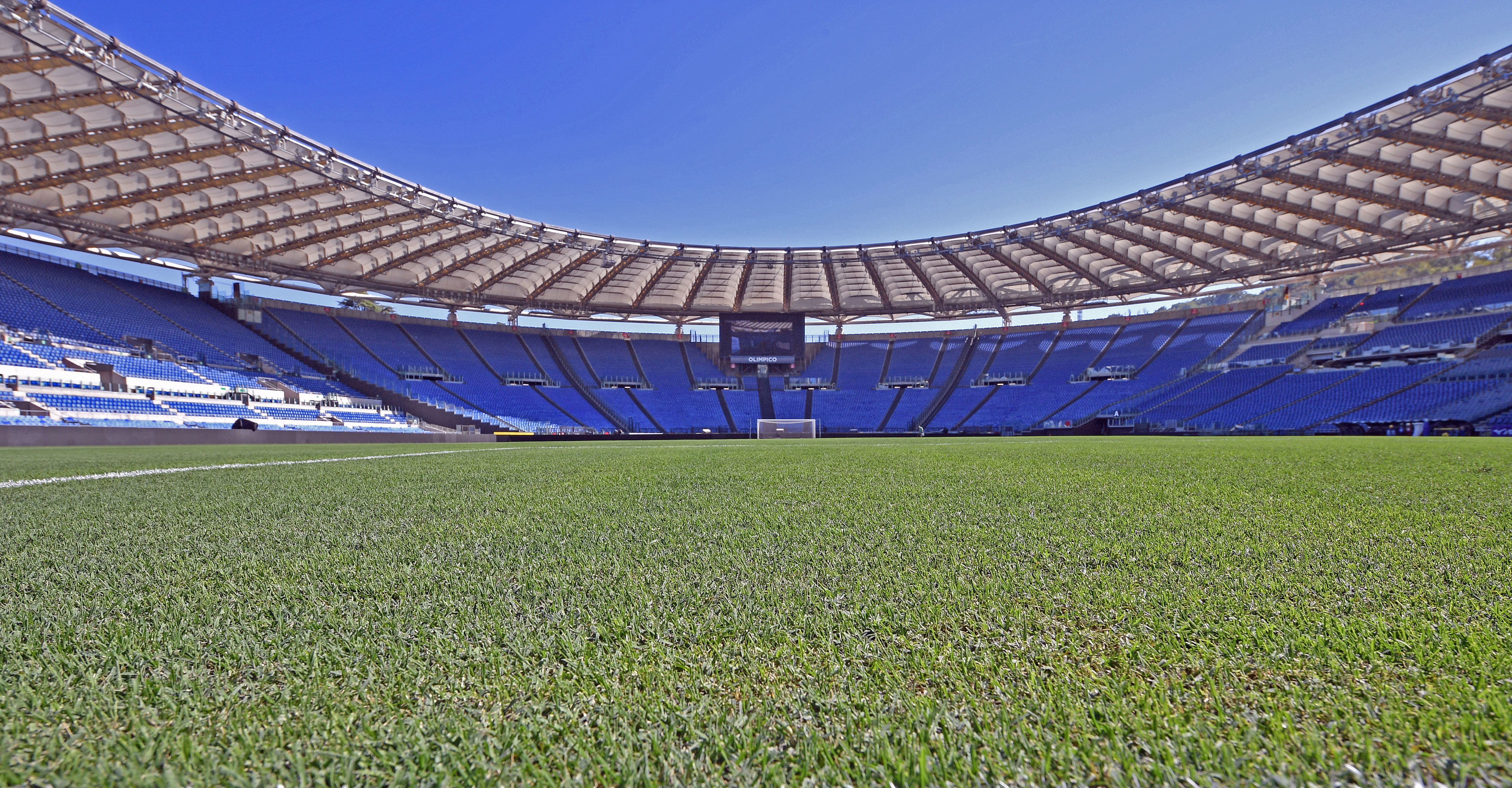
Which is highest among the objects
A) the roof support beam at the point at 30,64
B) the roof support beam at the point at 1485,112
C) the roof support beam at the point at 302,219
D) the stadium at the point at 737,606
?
the roof support beam at the point at 30,64

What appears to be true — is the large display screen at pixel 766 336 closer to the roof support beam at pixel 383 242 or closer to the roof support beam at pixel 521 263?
the roof support beam at pixel 521 263

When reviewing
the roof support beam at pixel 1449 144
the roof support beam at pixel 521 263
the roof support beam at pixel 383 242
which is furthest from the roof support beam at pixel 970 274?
the roof support beam at pixel 383 242

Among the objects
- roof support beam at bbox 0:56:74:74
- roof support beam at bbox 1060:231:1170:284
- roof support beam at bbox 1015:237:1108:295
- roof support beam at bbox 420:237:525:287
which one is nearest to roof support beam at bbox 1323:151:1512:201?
roof support beam at bbox 1060:231:1170:284

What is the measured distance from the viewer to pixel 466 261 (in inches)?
1066

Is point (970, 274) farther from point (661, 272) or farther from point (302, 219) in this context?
point (302, 219)

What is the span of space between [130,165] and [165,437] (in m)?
7.30

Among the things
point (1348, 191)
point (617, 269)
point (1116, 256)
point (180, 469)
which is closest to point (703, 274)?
point (617, 269)

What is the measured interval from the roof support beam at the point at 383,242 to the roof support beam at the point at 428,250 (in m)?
0.69

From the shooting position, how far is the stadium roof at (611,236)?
1441cm

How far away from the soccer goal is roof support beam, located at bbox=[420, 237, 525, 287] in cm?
1364

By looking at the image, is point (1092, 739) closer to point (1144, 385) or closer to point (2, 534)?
point (2, 534)

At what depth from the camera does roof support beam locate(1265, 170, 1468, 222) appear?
60.6 feet

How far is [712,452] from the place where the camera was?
29.6 feet

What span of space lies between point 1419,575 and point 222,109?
20.8m
